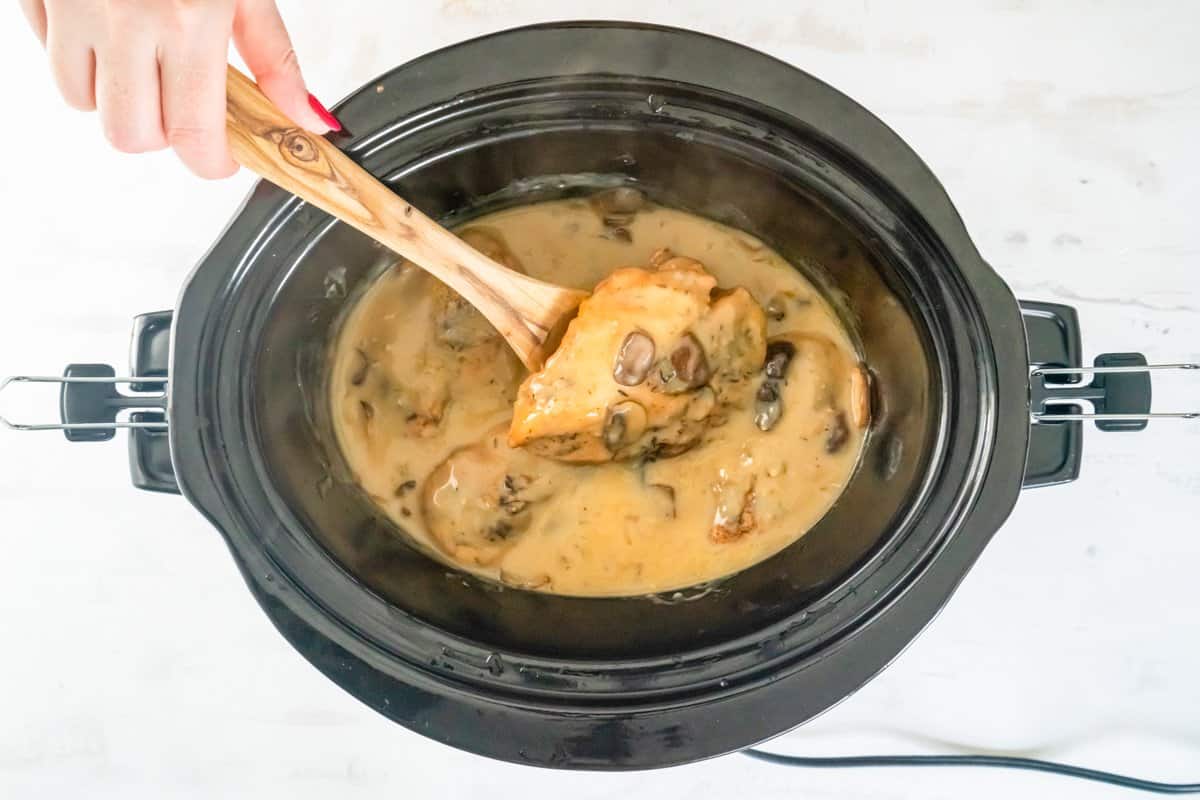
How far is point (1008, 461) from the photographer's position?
3.14 ft

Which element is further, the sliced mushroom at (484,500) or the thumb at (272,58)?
the sliced mushroom at (484,500)

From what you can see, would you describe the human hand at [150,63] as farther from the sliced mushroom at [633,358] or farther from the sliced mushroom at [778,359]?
the sliced mushroom at [778,359]

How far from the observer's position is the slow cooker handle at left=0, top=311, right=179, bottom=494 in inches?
41.1

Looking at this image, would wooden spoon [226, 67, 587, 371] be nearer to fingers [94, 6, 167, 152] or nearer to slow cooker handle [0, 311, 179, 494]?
fingers [94, 6, 167, 152]

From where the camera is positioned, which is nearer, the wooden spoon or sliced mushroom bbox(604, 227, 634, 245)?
the wooden spoon

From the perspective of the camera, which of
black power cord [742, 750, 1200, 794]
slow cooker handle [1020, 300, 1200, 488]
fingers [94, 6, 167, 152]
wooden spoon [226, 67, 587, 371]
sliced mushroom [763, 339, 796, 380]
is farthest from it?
black power cord [742, 750, 1200, 794]

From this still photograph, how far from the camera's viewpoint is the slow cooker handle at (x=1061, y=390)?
1.01m

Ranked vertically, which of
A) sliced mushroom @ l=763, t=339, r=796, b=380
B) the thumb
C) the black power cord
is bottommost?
the black power cord

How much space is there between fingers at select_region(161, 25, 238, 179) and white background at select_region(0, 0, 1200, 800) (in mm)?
523

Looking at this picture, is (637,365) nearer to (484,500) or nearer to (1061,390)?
(484,500)

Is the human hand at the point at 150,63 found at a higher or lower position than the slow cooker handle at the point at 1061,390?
higher

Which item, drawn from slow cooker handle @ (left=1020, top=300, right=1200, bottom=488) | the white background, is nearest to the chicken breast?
slow cooker handle @ (left=1020, top=300, right=1200, bottom=488)

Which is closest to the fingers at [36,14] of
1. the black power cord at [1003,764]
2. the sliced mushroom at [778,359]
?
the sliced mushroom at [778,359]

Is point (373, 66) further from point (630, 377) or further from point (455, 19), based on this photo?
point (630, 377)
